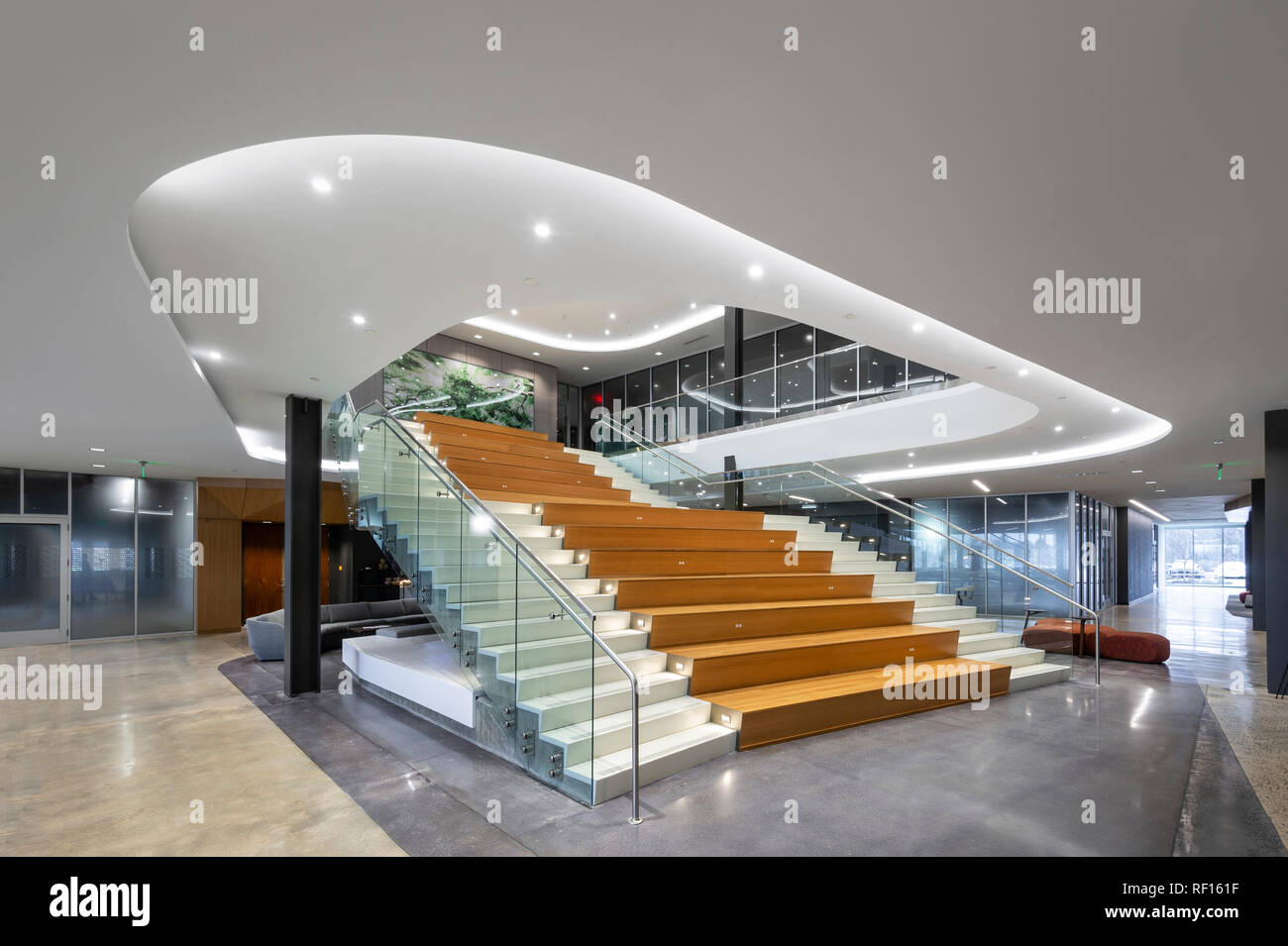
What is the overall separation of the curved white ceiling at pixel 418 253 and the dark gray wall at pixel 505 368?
7.60 meters

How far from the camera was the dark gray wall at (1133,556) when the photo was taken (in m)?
20.8

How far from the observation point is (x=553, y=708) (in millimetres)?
4469

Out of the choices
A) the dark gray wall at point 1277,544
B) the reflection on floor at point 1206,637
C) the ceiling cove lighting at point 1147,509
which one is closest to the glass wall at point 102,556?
the reflection on floor at point 1206,637

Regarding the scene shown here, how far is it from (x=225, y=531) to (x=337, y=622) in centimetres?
500

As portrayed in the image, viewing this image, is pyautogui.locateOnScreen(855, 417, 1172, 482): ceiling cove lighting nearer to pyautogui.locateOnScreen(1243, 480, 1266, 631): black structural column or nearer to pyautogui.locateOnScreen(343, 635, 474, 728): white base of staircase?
pyautogui.locateOnScreen(1243, 480, 1266, 631): black structural column

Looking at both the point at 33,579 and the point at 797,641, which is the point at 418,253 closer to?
the point at 797,641

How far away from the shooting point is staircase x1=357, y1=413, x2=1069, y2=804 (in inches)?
181


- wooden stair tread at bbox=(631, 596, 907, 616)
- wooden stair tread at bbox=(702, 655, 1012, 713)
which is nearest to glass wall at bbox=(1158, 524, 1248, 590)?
wooden stair tread at bbox=(631, 596, 907, 616)

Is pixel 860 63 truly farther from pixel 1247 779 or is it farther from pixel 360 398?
pixel 360 398

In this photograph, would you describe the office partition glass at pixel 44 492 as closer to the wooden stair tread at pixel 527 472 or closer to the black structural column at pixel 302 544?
the black structural column at pixel 302 544

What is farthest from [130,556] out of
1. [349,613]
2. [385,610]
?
[385,610]

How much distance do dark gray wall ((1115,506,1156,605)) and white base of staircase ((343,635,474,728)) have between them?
857 inches

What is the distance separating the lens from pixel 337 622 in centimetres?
1150
